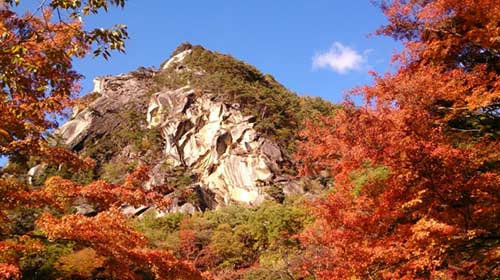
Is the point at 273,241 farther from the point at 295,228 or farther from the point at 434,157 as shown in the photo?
the point at 434,157

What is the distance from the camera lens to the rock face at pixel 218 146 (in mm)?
45469

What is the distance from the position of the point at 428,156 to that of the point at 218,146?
42.8 metres

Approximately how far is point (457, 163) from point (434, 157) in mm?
440

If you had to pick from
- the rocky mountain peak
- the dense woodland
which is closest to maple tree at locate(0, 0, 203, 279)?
the dense woodland

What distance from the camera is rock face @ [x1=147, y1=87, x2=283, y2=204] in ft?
149

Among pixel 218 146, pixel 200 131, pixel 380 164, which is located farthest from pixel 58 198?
pixel 200 131

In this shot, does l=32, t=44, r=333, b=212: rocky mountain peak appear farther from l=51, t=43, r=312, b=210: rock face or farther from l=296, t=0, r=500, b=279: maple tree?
l=296, t=0, r=500, b=279: maple tree

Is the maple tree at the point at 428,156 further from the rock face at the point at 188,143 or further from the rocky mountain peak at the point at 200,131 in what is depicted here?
the rock face at the point at 188,143

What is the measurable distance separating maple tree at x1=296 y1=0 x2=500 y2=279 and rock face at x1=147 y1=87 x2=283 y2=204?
34.1 meters

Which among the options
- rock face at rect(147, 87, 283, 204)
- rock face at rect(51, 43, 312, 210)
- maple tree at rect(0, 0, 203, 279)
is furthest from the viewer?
rock face at rect(147, 87, 283, 204)

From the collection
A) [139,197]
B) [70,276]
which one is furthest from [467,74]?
[70,276]

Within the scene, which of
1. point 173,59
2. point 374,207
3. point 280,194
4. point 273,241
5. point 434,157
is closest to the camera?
point 434,157

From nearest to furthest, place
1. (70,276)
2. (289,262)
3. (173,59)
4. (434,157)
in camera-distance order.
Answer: (434,157) → (70,276) → (289,262) → (173,59)

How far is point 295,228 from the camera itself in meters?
28.4
